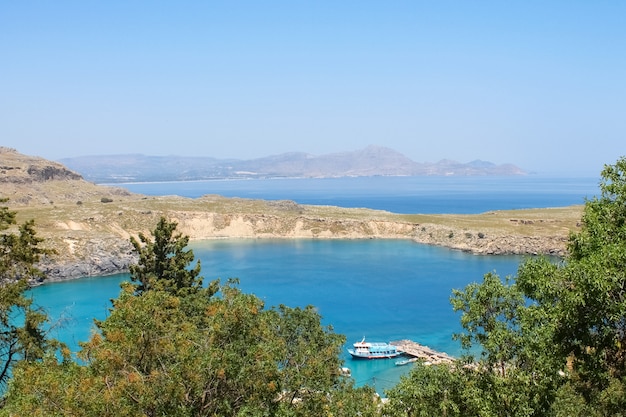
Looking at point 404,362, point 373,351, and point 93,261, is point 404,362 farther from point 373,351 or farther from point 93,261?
point 93,261

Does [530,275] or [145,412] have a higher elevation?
[530,275]

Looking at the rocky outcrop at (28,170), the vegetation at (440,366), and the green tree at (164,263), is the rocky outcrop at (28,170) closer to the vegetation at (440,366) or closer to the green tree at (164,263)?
the green tree at (164,263)

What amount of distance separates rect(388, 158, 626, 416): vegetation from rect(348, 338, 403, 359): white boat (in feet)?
108

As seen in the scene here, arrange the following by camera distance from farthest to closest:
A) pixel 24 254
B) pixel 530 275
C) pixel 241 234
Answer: pixel 241 234, pixel 24 254, pixel 530 275

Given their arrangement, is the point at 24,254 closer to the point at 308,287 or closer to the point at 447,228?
the point at 308,287

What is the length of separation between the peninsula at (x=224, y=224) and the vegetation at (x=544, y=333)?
3206 inches

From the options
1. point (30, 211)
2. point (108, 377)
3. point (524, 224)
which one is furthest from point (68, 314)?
point (524, 224)

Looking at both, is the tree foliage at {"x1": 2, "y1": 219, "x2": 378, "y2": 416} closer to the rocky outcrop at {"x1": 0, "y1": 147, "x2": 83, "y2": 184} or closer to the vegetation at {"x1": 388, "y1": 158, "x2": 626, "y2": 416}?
the vegetation at {"x1": 388, "y1": 158, "x2": 626, "y2": 416}

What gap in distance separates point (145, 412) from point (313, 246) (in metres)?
104

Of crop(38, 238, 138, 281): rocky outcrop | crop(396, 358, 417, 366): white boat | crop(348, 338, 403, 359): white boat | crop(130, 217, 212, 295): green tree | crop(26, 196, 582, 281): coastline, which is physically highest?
crop(130, 217, 212, 295): green tree

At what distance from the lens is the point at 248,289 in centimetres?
7619

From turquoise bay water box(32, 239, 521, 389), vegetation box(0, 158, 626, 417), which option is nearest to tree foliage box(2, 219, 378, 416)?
vegetation box(0, 158, 626, 417)

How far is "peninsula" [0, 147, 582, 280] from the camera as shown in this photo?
91.2 metres

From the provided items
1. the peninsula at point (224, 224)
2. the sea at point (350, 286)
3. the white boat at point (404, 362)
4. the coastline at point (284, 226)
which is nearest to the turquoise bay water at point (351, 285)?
the sea at point (350, 286)
